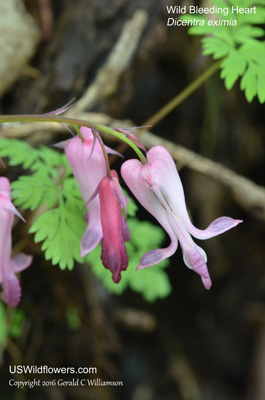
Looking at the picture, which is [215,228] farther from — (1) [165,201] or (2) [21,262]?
(2) [21,262]

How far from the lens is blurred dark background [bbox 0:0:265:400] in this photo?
2.89m

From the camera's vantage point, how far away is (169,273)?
408 cm

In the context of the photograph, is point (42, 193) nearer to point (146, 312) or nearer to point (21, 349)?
point (21, 349)

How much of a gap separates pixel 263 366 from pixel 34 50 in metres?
2.97

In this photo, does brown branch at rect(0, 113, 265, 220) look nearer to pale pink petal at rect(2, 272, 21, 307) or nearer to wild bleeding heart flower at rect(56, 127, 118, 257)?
wild bleeding heart flower at rect(56, 127, 118, 257)

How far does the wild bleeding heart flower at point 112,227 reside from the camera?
1.44 metres

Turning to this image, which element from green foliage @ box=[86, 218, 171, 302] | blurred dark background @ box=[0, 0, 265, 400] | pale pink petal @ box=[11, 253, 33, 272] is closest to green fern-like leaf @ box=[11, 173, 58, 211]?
pale pink petal @ box=[11, 253, 33, 272]

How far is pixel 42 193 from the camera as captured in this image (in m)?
1.89

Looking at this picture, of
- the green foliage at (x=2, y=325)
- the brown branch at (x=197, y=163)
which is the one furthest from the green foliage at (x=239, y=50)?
the green foliage at (x=2, y=325)

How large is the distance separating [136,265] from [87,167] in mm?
904

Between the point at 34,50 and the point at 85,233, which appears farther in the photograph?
the point at 34,50

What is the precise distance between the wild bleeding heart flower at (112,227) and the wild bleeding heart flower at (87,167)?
164mm

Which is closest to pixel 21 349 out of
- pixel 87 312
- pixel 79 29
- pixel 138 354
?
pixel 87 312

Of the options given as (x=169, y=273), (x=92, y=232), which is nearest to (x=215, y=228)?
(x=92, y=232)
